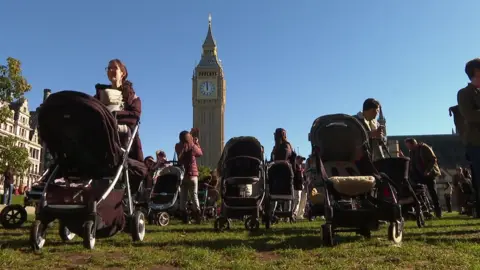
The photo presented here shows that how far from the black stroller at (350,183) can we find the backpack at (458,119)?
4.67 feet

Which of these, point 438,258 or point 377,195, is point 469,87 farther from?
point 438,258

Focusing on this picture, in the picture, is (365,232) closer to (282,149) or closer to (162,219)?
(282,149)

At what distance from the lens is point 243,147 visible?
823 centimetres

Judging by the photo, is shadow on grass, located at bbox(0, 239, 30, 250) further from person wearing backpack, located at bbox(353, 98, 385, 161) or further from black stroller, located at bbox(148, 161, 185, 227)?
person wearing backpack, located at bbox(353, 98, 385, 161)

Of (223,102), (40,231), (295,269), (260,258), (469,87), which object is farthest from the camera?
(223,102)

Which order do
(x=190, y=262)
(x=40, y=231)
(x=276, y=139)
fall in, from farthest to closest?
(x=276, y=139) < (x=40, y=231) < (x=190, y=262)

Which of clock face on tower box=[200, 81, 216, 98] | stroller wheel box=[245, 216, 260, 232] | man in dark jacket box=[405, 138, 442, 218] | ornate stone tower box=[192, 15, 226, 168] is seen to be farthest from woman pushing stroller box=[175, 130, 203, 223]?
clock face on tower box=[200, 81, 216, 98]

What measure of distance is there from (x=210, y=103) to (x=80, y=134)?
137 m

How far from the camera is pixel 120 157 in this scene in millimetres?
5078

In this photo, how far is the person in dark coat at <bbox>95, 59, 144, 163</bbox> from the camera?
561 cm

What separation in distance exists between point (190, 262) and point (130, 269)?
0.52 meters


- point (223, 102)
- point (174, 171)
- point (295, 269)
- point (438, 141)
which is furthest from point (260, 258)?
point (223, 102)

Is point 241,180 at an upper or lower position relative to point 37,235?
upper

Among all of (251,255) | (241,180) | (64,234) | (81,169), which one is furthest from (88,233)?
(241,180)
